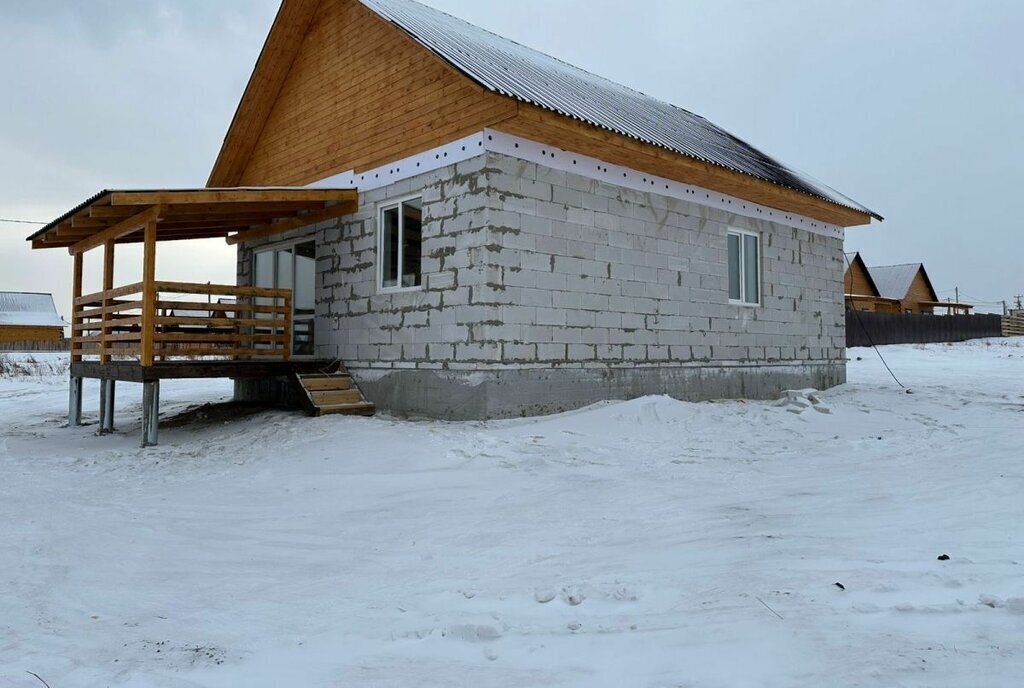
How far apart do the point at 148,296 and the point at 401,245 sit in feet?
10.7

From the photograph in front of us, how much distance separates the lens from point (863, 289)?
4466 centimetres

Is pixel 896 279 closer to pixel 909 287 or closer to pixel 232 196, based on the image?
pixel 909 287

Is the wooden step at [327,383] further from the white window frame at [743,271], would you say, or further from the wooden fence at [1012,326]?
the wooden fence at [1012,326]

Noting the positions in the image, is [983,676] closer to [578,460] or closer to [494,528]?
[494,528]

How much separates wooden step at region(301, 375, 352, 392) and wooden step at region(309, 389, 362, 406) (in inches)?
4.4

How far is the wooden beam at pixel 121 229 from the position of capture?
8930 millimetres

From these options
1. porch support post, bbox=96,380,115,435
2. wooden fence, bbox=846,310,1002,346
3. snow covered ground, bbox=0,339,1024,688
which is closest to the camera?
snow covered ground, bbox=0,339,1024,688

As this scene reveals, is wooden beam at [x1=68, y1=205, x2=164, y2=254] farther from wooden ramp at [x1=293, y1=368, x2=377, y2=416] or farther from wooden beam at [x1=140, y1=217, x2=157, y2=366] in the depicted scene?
wooden ramp at [x1=293, y1=368, x2=377, y2=416]

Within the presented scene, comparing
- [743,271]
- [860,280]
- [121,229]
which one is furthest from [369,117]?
[860,280]

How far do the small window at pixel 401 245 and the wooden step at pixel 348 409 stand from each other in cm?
168

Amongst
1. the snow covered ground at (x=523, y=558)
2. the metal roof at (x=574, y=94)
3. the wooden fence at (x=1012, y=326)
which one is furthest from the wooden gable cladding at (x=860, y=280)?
the snow covered ground at (x=523, y=558)

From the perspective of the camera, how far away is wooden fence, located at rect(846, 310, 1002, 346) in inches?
1201

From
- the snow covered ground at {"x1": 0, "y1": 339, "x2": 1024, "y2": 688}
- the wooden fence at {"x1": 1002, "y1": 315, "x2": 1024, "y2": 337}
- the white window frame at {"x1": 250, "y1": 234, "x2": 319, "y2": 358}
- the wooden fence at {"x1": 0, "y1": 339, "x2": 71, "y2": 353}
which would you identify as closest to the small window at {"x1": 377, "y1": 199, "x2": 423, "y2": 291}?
the white window frame at {"x1": 250, "y1": 234, "x2": 319, "y2": 358}

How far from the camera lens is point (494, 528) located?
4852mm
